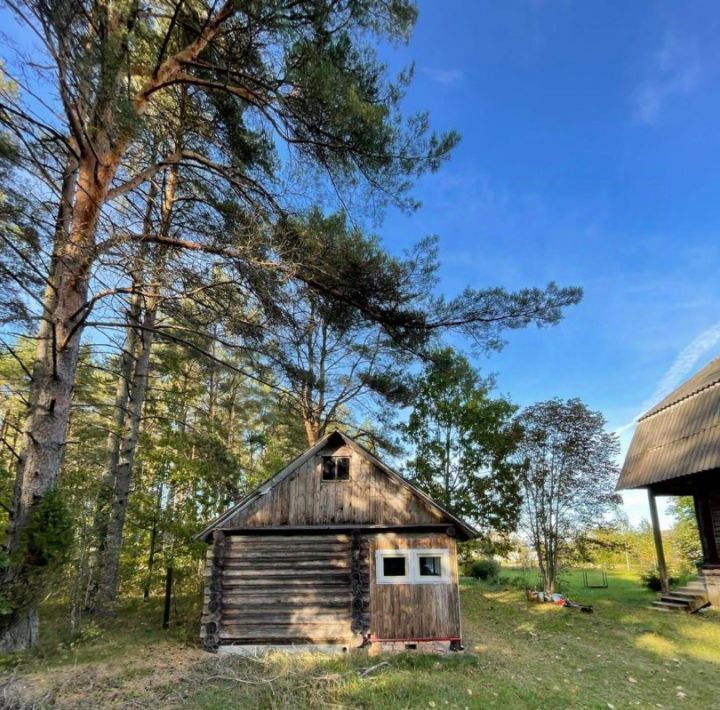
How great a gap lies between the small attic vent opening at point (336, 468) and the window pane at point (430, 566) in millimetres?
2752

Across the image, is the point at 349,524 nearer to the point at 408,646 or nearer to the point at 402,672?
the point at 408,646

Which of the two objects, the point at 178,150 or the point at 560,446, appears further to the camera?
the point at 560,446

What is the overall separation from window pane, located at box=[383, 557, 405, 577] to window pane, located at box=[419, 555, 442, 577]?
1.52ft

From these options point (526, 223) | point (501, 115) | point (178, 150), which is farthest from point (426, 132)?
point (526, 223)

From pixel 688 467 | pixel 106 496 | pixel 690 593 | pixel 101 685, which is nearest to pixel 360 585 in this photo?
pixel 101 685

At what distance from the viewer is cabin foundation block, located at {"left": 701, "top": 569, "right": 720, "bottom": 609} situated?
568 inches

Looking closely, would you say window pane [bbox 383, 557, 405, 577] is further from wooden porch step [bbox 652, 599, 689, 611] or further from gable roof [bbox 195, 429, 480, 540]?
wooden porch step [bbox 652, 599, 689, 611]

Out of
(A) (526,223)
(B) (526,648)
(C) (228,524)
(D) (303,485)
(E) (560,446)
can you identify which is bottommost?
(B) (526,648)

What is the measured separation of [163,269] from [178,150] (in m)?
2.61

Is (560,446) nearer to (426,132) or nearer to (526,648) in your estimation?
(526,648)

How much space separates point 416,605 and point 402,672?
2346 millimetres

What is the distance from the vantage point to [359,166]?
8.34 meters

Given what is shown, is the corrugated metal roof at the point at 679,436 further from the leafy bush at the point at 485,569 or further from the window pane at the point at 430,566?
the leafy bush at the point at 485,569

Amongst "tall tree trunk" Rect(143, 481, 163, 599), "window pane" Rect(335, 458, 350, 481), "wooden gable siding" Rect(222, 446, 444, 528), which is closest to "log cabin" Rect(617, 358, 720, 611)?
"wooden gable siding" Rect(222, 446, 444, 528)
